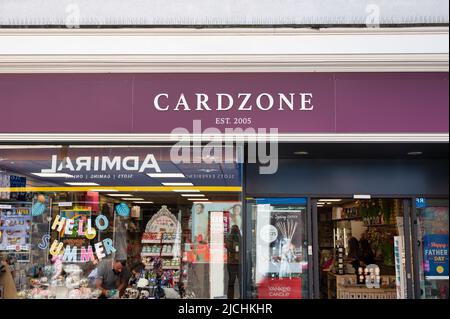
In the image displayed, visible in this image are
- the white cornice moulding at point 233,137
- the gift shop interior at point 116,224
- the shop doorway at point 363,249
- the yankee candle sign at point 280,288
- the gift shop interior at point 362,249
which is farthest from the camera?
the gift shop interior at point 362,249

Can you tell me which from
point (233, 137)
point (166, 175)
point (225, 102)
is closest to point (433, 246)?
point (233, 137)

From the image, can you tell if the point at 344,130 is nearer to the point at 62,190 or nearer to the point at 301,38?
the point at 301,38

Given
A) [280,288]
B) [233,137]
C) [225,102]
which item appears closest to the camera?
[233,137]

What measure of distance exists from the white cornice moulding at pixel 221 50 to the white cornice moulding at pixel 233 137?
844 mm

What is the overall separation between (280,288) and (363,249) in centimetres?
294

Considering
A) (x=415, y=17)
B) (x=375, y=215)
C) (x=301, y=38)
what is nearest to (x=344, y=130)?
(x=301, y=38)

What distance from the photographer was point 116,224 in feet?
21.6

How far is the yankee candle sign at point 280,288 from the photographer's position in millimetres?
6738

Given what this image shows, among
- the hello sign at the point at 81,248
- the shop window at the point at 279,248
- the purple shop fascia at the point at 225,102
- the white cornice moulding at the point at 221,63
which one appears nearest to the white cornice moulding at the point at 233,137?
the purple shop fascia at the point at 225,102

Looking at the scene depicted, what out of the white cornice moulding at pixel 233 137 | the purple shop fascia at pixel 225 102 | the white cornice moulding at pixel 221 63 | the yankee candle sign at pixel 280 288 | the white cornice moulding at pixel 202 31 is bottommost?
the yankee candle sign at pixel 280 288

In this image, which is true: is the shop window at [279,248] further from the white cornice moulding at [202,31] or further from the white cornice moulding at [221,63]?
the white cornice moulding at [202,31]

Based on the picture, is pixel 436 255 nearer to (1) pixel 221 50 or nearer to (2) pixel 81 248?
(1) pixel 221 50

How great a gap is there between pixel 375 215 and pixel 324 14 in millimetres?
4341

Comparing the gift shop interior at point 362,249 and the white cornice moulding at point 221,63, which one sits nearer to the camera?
the white cornice moulding at point 221,63
